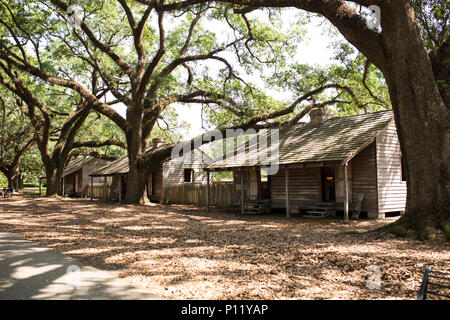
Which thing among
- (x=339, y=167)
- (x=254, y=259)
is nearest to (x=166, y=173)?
(x=339, y=167)

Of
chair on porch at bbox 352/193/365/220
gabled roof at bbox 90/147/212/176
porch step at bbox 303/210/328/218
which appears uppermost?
gabled roof at bbox 90/147/212/176

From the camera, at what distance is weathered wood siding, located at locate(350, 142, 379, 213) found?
49.7 feet

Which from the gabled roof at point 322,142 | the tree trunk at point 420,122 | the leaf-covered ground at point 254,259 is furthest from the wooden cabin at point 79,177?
the tree trunk at point 420,122

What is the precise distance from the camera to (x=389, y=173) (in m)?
15.6

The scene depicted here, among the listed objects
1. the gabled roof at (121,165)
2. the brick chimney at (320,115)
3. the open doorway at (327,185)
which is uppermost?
the brick chimney at (320,115)

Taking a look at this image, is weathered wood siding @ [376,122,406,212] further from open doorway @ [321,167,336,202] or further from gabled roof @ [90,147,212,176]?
gabled roof @ [90,147,212,176]

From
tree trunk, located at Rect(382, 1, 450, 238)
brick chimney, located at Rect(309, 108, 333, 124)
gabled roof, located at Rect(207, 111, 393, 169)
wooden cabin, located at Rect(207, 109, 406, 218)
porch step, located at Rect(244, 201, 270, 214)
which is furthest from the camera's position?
brick chimney, located at Rect(309, 108, 333, 124)

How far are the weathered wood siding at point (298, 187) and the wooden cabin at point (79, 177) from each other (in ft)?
83.8

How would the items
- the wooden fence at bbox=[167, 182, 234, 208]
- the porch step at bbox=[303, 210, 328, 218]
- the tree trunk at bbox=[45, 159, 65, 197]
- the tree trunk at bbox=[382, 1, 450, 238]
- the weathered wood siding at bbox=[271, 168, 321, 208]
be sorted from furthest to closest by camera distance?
the tree trunk at bbox=[45, 159, 65, 197] < the wooden fence at bbox=[167, 182, 234, 208] < the weathered wood siding at bbox=[271, 168, 321, 208] < the porch step at bbox=[303, 210, 328, 218] < the tree trunk at bbox=[382, 1, 450, 238]

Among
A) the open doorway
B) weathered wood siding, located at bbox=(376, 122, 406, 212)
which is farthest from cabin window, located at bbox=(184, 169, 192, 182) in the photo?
weathered wood siding, located at bbox=(376, 122, 406, 212)

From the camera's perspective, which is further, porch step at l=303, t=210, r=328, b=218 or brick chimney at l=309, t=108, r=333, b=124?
brick chimney at l=309, t=108, r=333, b=124

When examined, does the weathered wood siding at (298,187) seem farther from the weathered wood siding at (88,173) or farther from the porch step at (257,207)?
the weathered wood siding at (88,173)

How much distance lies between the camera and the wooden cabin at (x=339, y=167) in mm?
14969
